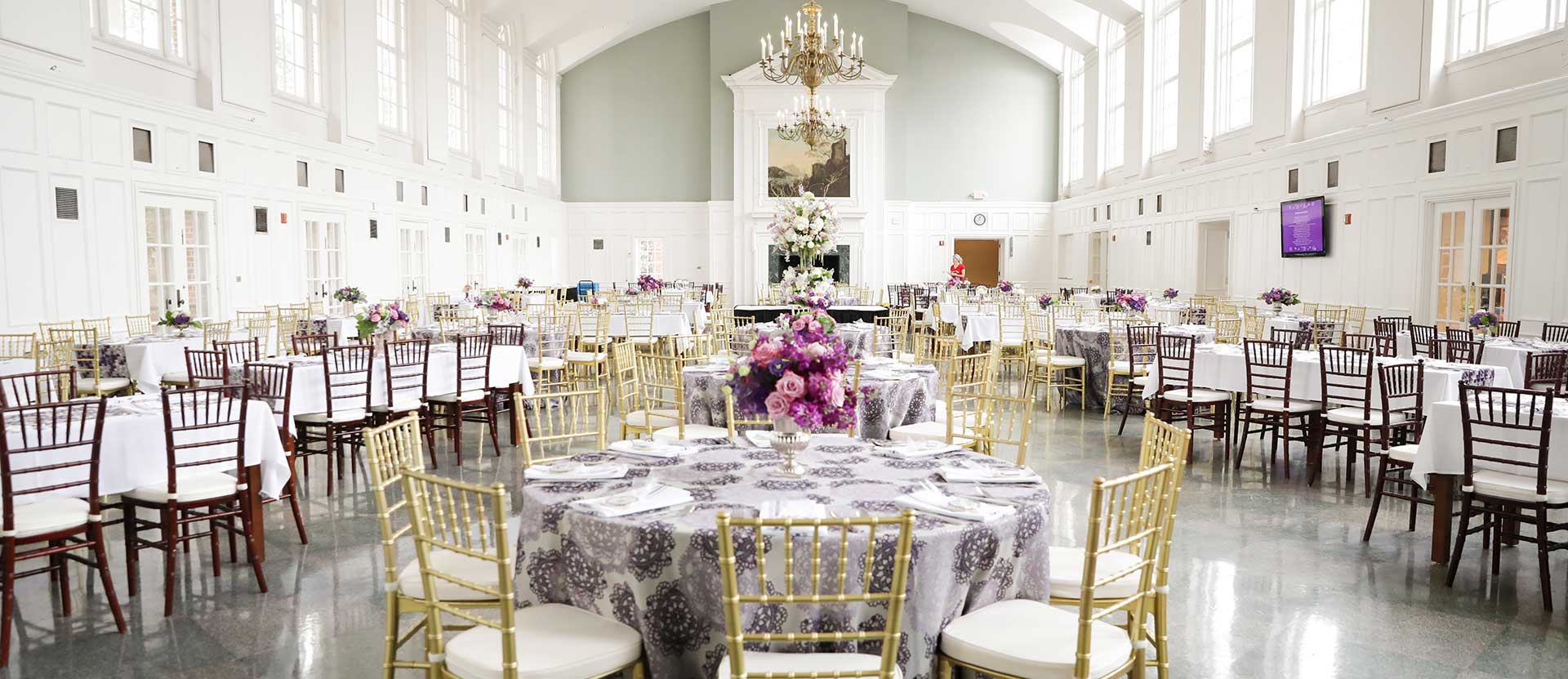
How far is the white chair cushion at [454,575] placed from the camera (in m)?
2.86

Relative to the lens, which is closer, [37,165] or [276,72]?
[37,165]

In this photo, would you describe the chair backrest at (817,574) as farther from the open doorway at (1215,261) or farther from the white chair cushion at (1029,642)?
the open doorway at (1215,261)

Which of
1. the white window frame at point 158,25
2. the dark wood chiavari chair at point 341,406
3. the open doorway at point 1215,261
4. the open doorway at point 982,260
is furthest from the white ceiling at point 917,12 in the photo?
the dark wood chiavari chair at point 341,406

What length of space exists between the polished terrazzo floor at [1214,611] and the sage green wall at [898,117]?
1805 centimetres

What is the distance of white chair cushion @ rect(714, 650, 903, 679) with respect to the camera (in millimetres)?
2227

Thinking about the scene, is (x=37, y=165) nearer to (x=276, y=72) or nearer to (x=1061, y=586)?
(x=276, y=72)

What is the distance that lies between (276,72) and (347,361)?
7.09 m

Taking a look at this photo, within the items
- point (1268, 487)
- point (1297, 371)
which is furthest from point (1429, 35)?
point (1268, 487)

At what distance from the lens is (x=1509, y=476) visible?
4.29 metres

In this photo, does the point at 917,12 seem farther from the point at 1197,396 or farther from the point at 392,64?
the point at 1197,396

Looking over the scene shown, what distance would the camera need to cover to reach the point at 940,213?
23.0 meters

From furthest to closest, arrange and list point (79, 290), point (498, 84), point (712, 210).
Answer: point (712, 210)
point (498, 84)
point (79, 290)

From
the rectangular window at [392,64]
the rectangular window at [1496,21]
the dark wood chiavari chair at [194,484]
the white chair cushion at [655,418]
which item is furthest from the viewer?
the rectangular window at [392,64]

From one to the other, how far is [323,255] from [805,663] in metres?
12.3
